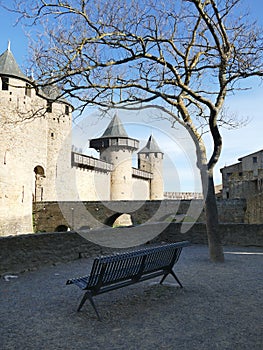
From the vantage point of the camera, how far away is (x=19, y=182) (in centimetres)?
1889

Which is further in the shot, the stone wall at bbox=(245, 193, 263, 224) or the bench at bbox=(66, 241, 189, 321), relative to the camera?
the stone wall at bbox=(245, 193, 263, 224)

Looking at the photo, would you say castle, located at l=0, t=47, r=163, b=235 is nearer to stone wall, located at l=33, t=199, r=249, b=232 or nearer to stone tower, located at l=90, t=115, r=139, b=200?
stone tower, located at l=90, t=115, r=139, b=200

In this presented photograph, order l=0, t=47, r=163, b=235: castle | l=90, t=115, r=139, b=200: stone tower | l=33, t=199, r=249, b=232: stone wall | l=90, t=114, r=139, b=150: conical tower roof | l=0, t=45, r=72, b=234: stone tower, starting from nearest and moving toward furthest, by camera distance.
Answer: l=0, t=45, r=72, b=234: stone tower < l=0, t=47, r=163, b=235: castle < l=33, t=199, r=249, b=232: stone wall < l=90, t=115, r=139, b=200: stone tower < l=90, t=114, r=139, b=150: conical tower roof

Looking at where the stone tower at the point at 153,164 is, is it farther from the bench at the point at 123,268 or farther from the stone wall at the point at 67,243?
the bench at the point at 123,268

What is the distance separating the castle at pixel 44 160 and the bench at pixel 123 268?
7.61 meters

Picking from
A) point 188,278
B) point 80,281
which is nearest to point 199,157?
point 188,278

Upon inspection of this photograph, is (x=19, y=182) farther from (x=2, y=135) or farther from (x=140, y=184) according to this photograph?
(x=140, y=184)

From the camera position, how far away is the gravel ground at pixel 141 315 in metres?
2.62

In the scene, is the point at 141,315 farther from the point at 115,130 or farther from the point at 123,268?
the point at 115,130

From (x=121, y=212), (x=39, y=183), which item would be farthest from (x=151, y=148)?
(x=121, y=212)

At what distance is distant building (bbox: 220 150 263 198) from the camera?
73.2ft

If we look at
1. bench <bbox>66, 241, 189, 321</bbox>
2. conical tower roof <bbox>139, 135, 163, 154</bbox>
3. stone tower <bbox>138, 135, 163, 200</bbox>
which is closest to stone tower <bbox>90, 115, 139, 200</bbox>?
stone tower <bbox>138, 135, 163, 200</bbox>

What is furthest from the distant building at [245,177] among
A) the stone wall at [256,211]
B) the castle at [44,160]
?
the castle at [44,160]

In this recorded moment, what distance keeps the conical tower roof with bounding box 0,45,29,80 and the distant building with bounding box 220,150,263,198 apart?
50.6 feet
